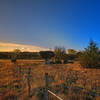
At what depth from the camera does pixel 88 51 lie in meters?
13.2

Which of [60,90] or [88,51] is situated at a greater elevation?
[88,51]

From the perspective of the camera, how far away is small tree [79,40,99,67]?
486 inches

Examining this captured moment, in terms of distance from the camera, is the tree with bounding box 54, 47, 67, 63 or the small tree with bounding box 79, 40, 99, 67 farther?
the tree with bounding box 54, 47, 67, 63

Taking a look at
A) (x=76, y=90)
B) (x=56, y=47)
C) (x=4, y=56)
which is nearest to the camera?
(x=76, y=90)

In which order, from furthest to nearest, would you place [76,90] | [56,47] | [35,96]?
[56,47], [76,90], [35,96]

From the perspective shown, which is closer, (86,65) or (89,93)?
(89,93)

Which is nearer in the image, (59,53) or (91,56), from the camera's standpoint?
(91,56)

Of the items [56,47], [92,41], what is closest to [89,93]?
[92,41]

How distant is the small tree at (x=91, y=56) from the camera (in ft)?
40.5

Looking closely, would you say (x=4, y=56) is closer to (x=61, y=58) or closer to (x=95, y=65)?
(x=61, y=58)

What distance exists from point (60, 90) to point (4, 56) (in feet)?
129

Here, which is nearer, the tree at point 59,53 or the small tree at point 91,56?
the small tree at point 91,56

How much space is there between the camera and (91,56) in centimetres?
1251

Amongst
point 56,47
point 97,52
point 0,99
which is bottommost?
point 0,99
